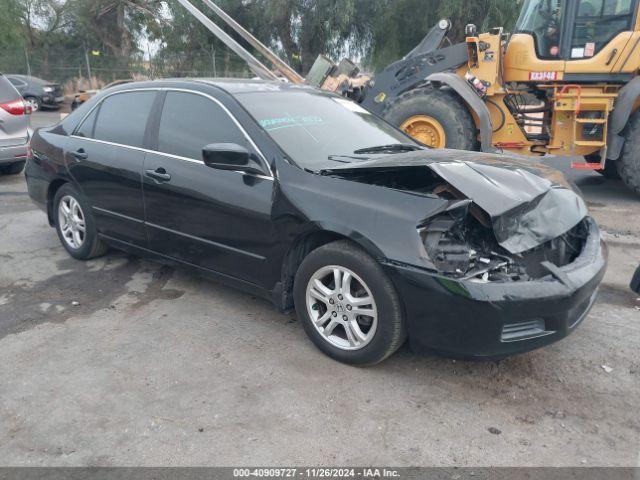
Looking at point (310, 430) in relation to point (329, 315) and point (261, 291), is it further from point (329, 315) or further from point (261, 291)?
point (261, 291)

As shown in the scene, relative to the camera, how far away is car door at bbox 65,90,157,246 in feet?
14.6

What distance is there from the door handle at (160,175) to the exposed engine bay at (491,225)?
54.5 inches

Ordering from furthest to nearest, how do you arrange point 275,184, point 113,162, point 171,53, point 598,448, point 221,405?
point 171,53 < point 113,162 < point 275,184 < point 221,405 < point 598,448

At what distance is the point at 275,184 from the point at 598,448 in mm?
2276

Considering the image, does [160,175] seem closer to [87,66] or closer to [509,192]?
[509,192]

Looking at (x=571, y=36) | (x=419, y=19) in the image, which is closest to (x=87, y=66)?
(x=419, y=19)

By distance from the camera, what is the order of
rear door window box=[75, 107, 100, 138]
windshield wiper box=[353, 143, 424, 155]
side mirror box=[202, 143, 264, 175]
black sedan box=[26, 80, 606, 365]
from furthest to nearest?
rear door window box=[75, 107, 100, 138], windshield wiper box=[353, 143, 424, 155], side mirror box=[202, 143, 264, 175], black sedan box=[26, 80, 606, 365]

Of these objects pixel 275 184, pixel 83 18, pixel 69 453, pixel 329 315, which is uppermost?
pixel 83 18

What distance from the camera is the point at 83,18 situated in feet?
91.6

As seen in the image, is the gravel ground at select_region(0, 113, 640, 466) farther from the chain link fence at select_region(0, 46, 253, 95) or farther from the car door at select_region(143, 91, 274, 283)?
the chain link fence at select_region(0, 46, 253, 95)

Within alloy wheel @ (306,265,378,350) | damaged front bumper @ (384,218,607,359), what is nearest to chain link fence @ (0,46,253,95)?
alloy wheel @ (306,265,378,350)

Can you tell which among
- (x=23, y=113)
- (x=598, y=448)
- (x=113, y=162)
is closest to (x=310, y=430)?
(x=598, y=448)

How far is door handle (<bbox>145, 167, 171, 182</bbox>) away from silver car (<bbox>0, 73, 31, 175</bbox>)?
4980 mm

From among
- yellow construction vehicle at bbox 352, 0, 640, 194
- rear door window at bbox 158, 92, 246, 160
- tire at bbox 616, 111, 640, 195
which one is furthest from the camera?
yellow construction vehicle at bbox 352, 0, 640, 194
